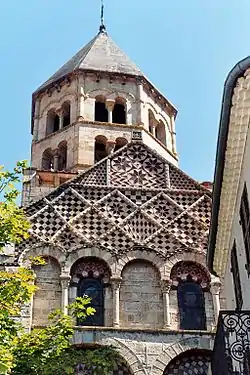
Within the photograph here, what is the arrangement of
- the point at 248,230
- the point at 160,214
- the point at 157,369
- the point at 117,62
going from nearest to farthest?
the point at 248,230
the point at 157,369
the point at 160,214
the point at 117,62

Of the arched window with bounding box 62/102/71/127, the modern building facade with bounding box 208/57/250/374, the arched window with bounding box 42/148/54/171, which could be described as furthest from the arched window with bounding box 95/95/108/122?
the modern building facade with bounding box 208/57/250/374

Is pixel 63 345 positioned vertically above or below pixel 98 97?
below

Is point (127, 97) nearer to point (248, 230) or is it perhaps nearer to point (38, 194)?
point (38, 194)

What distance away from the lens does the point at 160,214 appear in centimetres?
1739

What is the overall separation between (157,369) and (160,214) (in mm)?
4533

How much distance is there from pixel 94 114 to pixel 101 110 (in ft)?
2.62

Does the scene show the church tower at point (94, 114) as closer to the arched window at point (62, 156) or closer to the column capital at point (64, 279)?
the arched window at point (62, 156)

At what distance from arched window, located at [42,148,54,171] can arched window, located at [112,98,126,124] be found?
294cm

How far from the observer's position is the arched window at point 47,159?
2503 cm

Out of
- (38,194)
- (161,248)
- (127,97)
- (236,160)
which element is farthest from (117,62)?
(236,160)

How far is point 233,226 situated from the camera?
42.8 ft

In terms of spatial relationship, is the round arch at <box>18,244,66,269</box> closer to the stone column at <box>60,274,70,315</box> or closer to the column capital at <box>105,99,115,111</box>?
the stone column at <box>60,274,70,315</box>

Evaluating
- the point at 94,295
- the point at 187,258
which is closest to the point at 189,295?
the point at 187,258

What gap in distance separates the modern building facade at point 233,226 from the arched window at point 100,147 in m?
10.1
